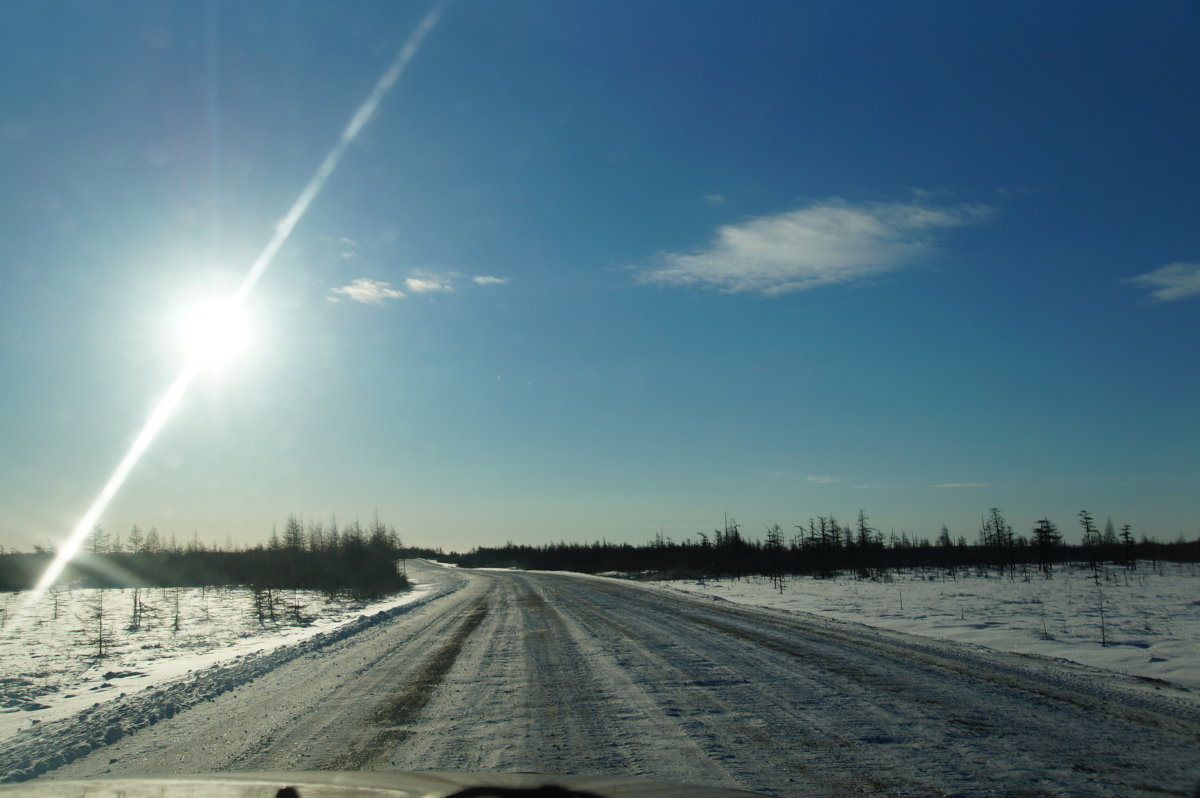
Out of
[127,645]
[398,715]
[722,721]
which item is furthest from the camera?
[127,645]

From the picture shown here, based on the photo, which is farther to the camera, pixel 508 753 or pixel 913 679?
pixel 913 679

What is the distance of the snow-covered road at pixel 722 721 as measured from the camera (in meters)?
5.06

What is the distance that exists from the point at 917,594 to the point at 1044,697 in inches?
871

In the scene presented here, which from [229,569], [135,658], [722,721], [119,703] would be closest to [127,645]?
[135,658]

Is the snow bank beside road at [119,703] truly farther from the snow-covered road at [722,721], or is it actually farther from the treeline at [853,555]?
the treeline at [853,555]

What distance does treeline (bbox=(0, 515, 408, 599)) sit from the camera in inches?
1799

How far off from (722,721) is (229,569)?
6406 cm

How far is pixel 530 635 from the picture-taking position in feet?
48.2

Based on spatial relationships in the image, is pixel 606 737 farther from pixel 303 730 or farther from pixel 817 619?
pixel 817 619

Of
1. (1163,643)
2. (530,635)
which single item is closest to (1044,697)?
(1163,643)

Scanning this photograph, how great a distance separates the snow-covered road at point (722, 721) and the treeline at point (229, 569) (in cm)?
2787

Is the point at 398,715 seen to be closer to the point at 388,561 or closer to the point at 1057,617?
the point at 1057,617

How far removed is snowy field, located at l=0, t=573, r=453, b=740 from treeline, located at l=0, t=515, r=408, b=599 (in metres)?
10.9

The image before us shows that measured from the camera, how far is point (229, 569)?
197 ft
